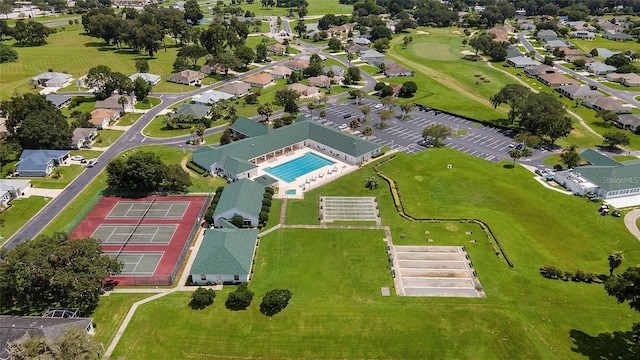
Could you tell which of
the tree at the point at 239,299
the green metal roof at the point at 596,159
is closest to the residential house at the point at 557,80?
the green metal roof at the point at 596,159

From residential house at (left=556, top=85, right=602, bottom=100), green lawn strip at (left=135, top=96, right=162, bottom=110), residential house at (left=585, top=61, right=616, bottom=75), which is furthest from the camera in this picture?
residential house at (left=585, top=61, right=616, bottom=75)

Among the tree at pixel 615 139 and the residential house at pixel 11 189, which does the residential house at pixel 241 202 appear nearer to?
the residential house at pixel 11 189

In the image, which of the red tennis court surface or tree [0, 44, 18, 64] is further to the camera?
tree [0, 44, 18, 64]

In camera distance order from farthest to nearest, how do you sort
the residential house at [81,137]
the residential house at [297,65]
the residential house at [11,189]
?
the residential house at [297,65] → the residential house at [81,137] → the residential house at [11,189]

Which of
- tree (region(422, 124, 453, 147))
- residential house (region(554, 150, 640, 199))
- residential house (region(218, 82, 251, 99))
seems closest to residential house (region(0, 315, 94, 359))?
tree (region(422, 124, 453, 147))

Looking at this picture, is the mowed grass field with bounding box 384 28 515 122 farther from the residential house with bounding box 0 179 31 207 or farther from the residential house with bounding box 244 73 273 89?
the residential house with bounding box 0 179 31 207

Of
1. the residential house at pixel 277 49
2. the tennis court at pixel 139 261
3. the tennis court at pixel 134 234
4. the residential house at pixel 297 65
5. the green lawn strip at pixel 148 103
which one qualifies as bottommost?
the tennis court at pixel 139 261
